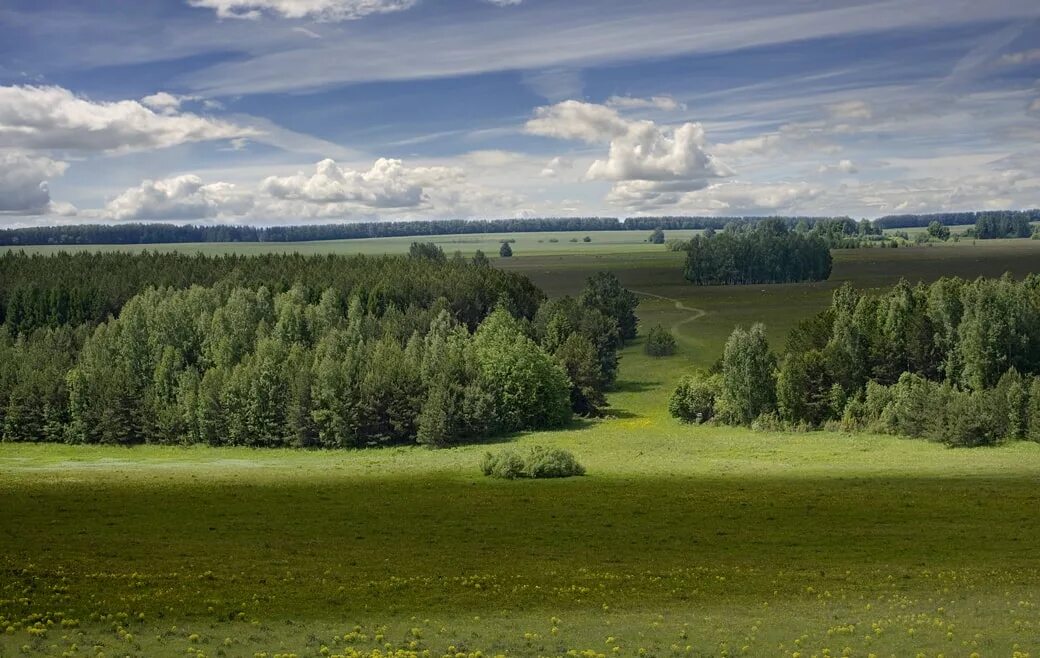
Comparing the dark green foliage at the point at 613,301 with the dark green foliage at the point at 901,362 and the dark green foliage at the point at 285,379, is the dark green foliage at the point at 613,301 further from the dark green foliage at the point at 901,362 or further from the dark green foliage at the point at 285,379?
the dark green foliage at the point at 901,362

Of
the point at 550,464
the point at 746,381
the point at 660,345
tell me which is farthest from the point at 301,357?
the point at 660,345

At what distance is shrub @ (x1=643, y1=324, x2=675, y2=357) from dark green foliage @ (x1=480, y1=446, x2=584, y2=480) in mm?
84096

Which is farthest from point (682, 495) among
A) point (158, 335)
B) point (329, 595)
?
point (158, 335)

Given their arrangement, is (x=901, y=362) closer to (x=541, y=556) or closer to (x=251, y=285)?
(x=541, y=556)

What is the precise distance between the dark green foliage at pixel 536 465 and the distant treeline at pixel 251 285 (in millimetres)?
75098

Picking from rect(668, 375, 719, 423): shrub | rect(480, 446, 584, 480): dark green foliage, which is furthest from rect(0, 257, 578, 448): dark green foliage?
rect(480, 446, 584, 480): dark green foliage

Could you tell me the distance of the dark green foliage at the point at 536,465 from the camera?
290 feet

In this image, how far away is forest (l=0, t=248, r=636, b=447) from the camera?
120 metres

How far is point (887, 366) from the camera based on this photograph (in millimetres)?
126000

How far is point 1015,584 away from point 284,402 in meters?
90.2

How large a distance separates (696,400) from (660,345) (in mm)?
47483

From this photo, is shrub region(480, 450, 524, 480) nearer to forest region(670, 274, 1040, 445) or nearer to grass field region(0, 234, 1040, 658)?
grass field region(0, 234, 1040, 658)

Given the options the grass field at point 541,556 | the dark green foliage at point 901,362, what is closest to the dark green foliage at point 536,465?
the grass field at point 541,556

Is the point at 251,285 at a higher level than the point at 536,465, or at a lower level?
higher
